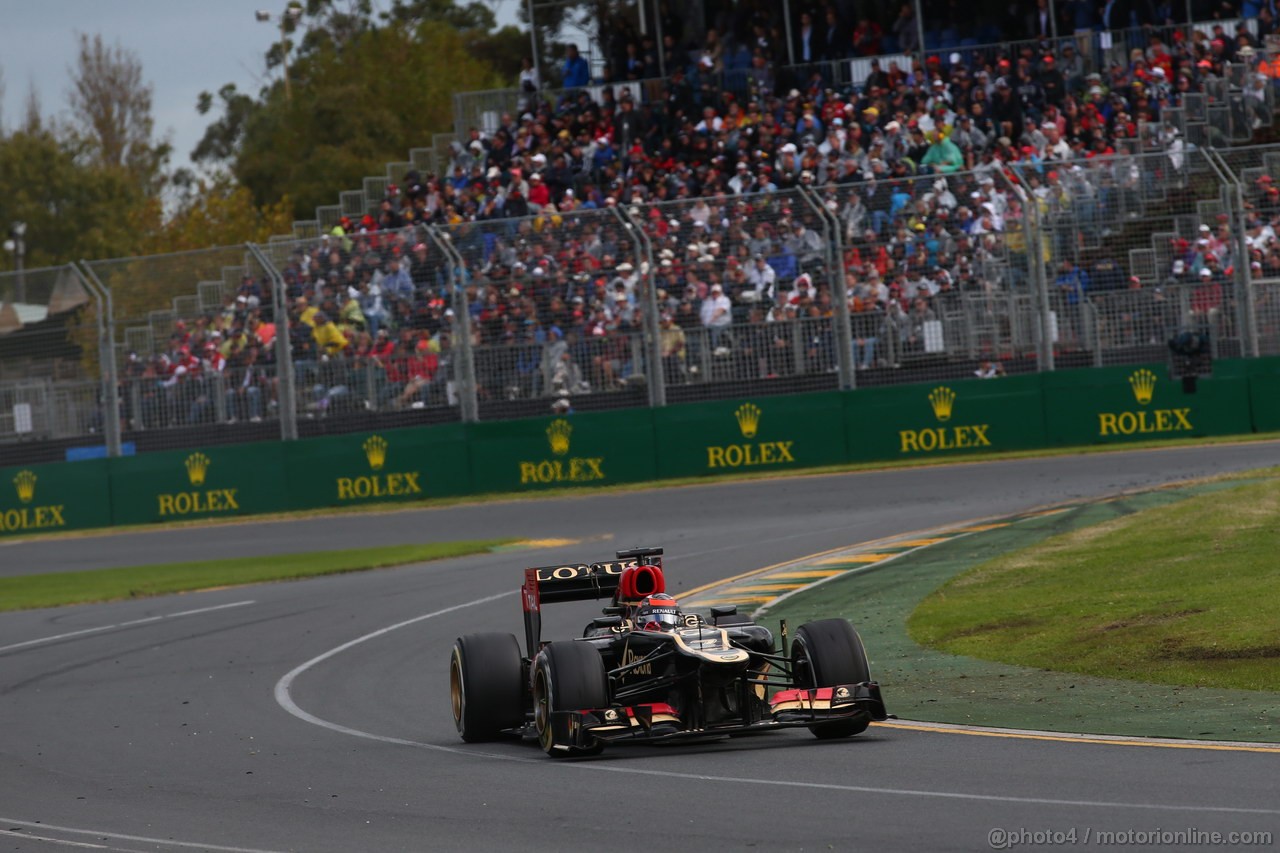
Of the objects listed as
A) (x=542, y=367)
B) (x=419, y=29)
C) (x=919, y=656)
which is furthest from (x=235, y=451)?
(x=419, y=29)


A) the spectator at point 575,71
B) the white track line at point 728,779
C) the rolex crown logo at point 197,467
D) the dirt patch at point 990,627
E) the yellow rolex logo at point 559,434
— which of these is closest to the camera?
the white track line at point 728,779

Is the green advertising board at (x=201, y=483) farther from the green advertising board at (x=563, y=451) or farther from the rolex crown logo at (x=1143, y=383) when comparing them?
the rolex crown logo at (x=1143, y=383)

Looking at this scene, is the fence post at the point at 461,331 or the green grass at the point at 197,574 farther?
the fence post at the point at 461,331

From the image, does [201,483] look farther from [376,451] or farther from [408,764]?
[408,764]

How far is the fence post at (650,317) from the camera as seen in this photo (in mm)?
30156

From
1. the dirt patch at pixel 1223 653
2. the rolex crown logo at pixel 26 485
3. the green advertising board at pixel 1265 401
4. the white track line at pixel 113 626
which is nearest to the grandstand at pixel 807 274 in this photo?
the green advertising board at pixel 1265 401

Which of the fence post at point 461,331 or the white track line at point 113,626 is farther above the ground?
the fence post at point 461,331

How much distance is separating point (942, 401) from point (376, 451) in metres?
10.1

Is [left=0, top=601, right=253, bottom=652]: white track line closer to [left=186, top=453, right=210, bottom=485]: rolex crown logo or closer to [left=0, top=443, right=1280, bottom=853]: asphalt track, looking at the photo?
[left=0, top=443, right=1280, bottom=853]: asphalt track

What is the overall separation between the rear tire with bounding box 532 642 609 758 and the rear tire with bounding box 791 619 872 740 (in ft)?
3.92

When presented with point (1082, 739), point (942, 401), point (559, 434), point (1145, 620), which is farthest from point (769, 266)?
point (1082, 739)

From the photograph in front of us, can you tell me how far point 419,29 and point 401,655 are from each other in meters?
63.6

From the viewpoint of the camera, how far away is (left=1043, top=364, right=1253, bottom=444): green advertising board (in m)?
29.0

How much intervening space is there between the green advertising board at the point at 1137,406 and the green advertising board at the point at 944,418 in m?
0.43
